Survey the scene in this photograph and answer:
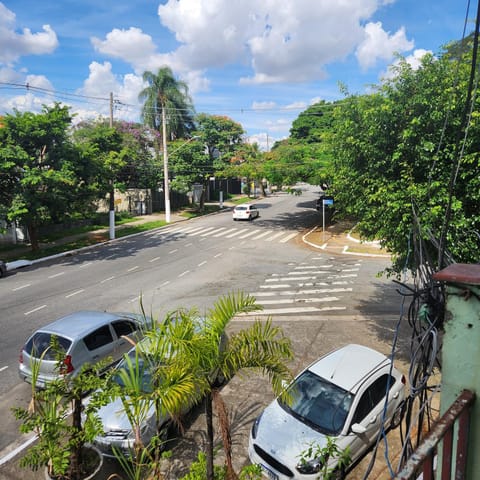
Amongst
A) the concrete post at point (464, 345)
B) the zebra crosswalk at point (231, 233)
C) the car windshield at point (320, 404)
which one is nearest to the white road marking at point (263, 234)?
the zebra crosswalk at point (231, 233)

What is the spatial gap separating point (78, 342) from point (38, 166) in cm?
1437

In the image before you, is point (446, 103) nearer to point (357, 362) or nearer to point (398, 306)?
point (357, 362)

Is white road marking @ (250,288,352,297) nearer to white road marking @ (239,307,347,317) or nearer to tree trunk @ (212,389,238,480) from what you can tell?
white road marking @ (239,307,347,317)

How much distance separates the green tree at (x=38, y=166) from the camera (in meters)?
18.6

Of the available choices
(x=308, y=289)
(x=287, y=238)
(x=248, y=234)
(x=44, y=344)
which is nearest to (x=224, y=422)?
(x=44, y=344)

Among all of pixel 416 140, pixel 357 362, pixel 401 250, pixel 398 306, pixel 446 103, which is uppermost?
pixel 446 103

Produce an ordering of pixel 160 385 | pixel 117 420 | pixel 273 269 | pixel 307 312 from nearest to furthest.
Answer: pixel 160 385
pixel 117 420
pixel 307 312
pixel 273 269

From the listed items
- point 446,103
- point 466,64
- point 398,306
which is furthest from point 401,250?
point 398,306

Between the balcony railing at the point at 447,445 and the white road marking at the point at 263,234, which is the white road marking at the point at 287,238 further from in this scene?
the balcony railing at the point at 447,445

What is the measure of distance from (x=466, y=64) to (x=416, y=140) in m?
1.64

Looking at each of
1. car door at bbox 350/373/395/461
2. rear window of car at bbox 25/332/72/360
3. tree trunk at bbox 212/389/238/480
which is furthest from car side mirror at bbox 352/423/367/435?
rear window of car at bbox 25/332/72/360

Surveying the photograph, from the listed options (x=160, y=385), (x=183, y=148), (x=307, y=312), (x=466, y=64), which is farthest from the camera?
(x=183, y=148)

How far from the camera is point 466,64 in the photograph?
23.9 ft

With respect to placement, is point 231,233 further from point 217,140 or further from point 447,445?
point 447,445
